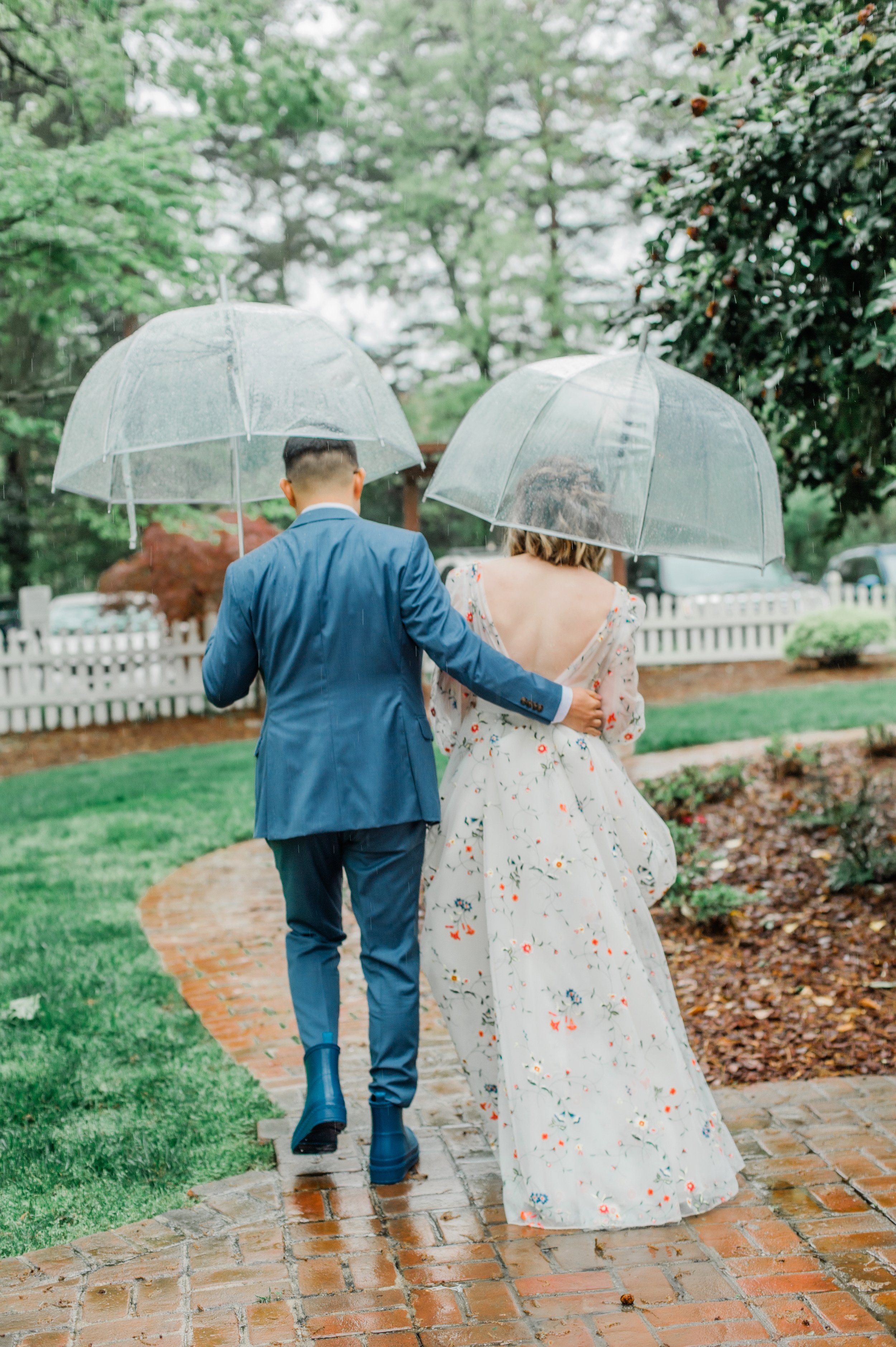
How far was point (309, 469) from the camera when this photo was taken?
3.08 meters

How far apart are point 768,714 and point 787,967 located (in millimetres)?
6954

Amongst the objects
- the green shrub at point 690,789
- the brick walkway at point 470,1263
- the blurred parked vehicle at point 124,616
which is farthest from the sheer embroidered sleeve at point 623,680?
the blurred parked vehicle at point 124,616

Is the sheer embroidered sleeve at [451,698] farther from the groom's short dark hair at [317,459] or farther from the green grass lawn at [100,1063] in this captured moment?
the green grass lawn at [100,1063]

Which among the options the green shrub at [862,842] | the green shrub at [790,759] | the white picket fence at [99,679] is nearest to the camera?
the green shrub at [862,842]

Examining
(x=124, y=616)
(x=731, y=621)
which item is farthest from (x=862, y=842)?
(x=731, y=621)

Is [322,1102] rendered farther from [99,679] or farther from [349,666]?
[99,679]

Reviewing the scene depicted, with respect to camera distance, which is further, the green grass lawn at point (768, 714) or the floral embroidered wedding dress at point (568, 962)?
the green grass lawn at point (768, 714)

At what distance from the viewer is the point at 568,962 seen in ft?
9.67

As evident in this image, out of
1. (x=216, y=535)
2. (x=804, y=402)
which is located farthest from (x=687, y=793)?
(x=216, y=535)

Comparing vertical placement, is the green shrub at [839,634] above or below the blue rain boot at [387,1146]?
above

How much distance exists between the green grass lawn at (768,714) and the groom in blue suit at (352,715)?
257 inches

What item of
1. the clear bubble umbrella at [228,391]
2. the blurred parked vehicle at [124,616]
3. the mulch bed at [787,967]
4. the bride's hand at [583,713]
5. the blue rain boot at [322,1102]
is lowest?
the mulch bed at [787,967]

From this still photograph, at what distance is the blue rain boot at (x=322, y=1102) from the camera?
303 cm

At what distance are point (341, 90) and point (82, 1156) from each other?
12.6 m
